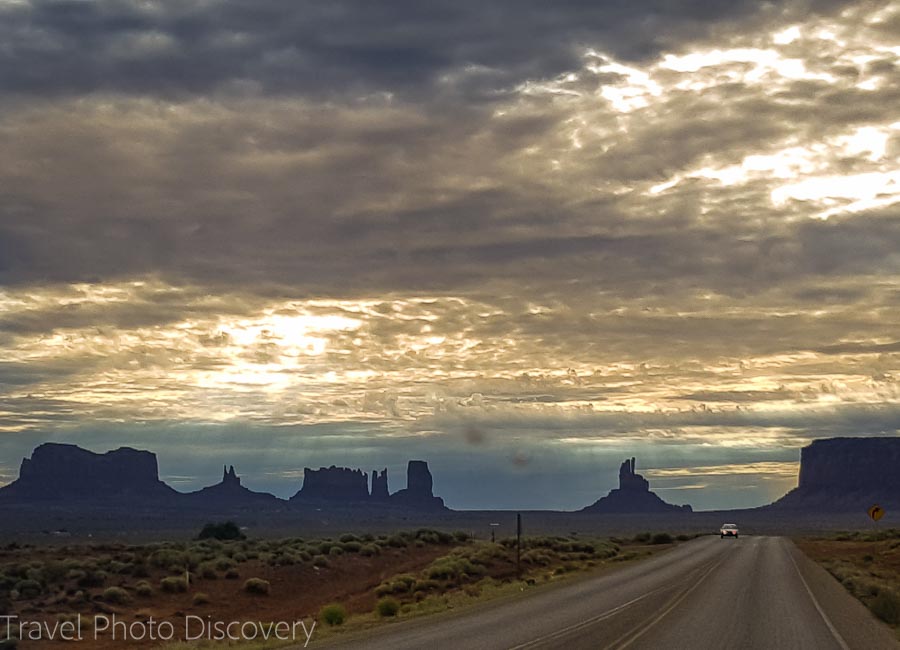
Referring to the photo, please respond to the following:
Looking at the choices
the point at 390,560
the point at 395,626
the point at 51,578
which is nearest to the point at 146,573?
the point at 51,578

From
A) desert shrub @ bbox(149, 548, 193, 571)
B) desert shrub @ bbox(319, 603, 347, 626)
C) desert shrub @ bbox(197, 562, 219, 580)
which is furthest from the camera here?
desert shrub @ bbox(149, 548, 193, 571)

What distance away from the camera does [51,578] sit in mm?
44969

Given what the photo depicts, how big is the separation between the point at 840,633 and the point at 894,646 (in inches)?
71.7

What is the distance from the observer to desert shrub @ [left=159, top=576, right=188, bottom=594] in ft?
148

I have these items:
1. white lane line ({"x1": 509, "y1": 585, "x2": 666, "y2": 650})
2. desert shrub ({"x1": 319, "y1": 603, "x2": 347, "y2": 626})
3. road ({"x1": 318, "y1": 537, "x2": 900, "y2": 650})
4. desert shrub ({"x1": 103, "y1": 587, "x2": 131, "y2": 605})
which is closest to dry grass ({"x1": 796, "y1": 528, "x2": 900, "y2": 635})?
road ({"x1": 318, "y1": 537, "x2": 900, "y2": 650})

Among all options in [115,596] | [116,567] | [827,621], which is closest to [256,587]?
[116,567]

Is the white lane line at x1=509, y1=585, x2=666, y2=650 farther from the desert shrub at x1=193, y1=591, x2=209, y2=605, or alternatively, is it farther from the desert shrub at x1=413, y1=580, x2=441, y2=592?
the desert shrub at x1=193, y1=591, x2=209, y2=605

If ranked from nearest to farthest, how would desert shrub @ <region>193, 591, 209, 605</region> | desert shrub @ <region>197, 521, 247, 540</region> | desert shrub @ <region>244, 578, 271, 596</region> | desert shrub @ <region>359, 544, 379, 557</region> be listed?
1. desert shrub @ <region>193, 591, 209, 605</region>
2. desert shrub @ <region>244, 578, 271, 596</region>
3. desert shrub @ <region>359, 544, 379, 557</region>
4. desert shrub @ <region>197, 521, 247, 540</region>

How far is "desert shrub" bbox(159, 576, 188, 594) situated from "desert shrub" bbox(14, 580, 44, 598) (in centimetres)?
519

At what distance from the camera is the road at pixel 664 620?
21422mm

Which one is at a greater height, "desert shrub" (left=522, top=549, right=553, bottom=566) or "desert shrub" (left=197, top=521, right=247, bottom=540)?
"desert shrub" (left=197, top=521, right=247, bottom=540)

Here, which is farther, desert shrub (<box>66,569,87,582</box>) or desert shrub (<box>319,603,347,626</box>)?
desert shrub (<box>66,569,87,582</box>)

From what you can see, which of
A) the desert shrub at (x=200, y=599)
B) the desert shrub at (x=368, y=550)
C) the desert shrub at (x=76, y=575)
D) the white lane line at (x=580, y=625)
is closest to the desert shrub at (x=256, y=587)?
the desert shrub at (x=200, y=599)

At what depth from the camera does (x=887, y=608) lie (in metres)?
28.6
